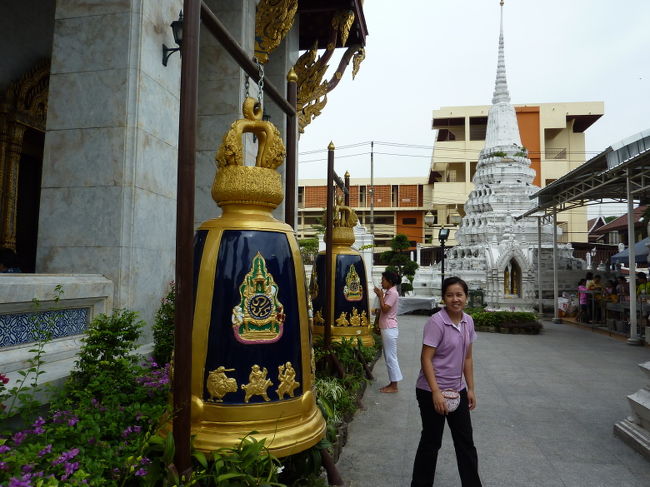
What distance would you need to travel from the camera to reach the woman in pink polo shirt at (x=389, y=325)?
5898mm

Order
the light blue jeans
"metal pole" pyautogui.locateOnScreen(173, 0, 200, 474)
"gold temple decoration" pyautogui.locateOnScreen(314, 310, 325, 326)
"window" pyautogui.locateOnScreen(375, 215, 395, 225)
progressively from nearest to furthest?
"metal pole" pyautogui.locateOnScreen(173, 0, 200, 474), the light blue jeans, "gold temple decoration" pyautogui.locateOnScreen(314, 310, 325, 326), "window" pyautogui.locateOnScreen(375, 215, 395, 225)

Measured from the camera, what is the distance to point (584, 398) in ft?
18.7

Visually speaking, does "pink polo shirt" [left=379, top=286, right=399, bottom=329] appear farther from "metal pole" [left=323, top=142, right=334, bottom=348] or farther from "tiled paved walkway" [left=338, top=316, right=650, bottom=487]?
"metal pole" [left=323, top=142, right=334, bottom=348]

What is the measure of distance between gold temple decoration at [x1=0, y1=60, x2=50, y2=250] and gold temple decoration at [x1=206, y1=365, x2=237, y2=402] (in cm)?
530

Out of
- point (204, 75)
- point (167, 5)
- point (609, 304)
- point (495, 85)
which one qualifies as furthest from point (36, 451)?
point (495, 85)

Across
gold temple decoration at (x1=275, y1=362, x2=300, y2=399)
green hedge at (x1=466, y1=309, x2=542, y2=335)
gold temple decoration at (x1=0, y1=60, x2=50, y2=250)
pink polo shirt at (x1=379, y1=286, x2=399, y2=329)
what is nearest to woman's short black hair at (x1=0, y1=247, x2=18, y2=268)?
gold temple decoration at (x1=0, y1=60, x2=50, y2=250)

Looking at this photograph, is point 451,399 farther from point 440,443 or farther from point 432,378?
point 440,443

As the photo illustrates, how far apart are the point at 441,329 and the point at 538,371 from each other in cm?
516

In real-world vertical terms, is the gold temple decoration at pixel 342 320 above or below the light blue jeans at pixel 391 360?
above

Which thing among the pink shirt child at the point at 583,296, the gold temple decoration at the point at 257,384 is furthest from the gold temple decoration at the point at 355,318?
the pink shirt child at the point at 583,296

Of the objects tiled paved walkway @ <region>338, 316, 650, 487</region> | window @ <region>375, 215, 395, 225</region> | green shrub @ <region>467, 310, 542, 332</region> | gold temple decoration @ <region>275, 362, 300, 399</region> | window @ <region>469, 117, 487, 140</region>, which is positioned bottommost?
tiled paved walkway @ <region>338, 316, 650, 487</region>

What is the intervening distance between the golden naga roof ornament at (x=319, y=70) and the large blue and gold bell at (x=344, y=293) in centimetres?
382

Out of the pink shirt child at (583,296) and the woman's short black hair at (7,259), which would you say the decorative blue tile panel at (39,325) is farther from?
the pink shirt child at (583,296)

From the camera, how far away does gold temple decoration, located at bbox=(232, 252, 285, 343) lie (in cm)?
248
